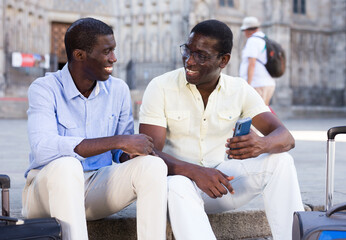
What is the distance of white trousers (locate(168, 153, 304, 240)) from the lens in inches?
91.2

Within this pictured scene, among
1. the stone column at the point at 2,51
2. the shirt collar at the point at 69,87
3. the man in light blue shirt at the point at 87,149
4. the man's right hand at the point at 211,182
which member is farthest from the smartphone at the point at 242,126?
the stone column at the point at 2,51

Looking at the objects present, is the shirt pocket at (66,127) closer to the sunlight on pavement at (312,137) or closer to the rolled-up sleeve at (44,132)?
the rolled-up sleeve at (44,132)

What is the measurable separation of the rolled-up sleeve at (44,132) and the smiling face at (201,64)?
31.5 inches

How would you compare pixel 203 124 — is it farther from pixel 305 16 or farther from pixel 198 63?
pixel 305 16

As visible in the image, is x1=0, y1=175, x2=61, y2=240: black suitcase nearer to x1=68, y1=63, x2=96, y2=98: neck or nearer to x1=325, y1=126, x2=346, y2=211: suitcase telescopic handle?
x1=68, y1=63, x2=96, y2=98: neck

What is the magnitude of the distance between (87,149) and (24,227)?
586mm

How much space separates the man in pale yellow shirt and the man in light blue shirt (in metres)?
0.20

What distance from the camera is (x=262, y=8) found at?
778 inches

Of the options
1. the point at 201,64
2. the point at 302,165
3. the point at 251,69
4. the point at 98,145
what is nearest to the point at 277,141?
the point at 201,64

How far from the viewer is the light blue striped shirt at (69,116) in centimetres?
243

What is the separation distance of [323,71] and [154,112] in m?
20.2

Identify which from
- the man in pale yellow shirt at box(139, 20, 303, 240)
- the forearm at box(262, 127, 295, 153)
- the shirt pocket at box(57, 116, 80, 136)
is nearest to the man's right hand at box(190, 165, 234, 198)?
the man in pale yellow shirt at box(139, 20, 303, 240)

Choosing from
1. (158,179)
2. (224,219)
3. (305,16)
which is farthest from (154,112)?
(305,16)

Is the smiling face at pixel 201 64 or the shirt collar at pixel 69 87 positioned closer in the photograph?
the shirt collar at pixel 69 87
